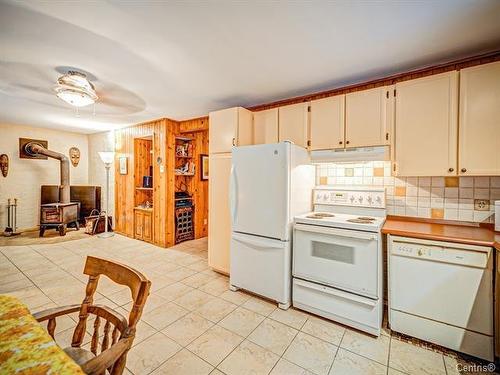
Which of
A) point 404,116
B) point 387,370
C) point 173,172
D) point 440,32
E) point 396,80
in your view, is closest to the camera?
point 387,370

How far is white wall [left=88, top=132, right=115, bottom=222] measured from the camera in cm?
535

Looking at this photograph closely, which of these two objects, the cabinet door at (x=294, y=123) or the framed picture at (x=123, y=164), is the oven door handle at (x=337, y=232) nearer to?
the cabinet door at (x=294, y=123)

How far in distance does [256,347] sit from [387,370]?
2.98 ft

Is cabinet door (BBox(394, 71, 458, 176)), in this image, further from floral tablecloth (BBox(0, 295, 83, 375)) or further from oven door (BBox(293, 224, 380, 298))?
floral tablecloth (BBox(0, 295, 83, 375))

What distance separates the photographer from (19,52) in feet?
6.46

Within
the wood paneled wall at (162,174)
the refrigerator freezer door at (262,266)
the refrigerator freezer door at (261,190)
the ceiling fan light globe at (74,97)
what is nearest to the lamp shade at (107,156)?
the wood paneled wall at (162,174)

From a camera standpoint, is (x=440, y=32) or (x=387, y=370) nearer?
(x=387, y=370)

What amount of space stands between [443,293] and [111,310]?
2.16m

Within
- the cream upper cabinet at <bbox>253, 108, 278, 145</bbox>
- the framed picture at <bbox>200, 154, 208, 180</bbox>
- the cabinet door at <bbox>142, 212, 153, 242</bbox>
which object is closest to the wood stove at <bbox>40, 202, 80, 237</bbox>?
the cabinet door at <bbox>142, 212, 153, 242</bbox>

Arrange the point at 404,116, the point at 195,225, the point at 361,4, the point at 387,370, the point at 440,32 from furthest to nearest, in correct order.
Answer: the point at 195,225, the point at 404,116, the point at 440,32, the point at 387,370, the point at 361,4

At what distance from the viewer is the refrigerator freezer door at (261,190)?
2.26m

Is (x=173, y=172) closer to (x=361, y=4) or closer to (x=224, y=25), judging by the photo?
(x=224, y=25)

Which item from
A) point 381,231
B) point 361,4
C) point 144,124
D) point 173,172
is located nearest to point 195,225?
point 173,172

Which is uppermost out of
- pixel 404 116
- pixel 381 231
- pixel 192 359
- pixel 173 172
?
pixel 404 116
